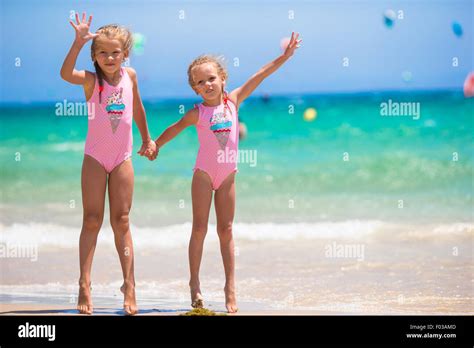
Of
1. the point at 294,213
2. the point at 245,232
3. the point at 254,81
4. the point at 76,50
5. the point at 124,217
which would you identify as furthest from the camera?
the point at 294,213

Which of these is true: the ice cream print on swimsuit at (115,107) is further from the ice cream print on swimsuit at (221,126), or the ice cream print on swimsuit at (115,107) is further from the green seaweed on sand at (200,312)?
the green seaweed on sand at (200,312)

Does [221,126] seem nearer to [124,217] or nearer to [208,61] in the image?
[208,61]

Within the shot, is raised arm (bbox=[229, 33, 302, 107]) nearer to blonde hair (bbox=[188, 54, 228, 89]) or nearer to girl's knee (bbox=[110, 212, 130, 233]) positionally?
blonde hair (bbox=[188, 54, 228, 89])

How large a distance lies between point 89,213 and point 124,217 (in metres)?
0.22

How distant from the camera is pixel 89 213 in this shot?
221 inches

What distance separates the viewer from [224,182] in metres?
5.84

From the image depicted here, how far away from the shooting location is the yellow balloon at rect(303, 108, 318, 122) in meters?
20.3

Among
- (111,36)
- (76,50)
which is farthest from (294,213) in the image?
(76,50)

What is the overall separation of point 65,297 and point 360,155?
9.78m

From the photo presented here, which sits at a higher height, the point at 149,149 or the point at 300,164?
the point at 300,164

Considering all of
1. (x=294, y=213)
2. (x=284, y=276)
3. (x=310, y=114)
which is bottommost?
(x=284, y=276)

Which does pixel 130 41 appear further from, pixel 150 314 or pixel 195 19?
pixel 195 19

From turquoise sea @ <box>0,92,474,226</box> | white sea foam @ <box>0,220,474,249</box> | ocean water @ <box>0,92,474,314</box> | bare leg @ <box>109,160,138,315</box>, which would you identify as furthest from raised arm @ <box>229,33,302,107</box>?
turquoise sea @ <box>0,92,474,226</box>

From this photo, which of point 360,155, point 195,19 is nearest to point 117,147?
point 360,155
